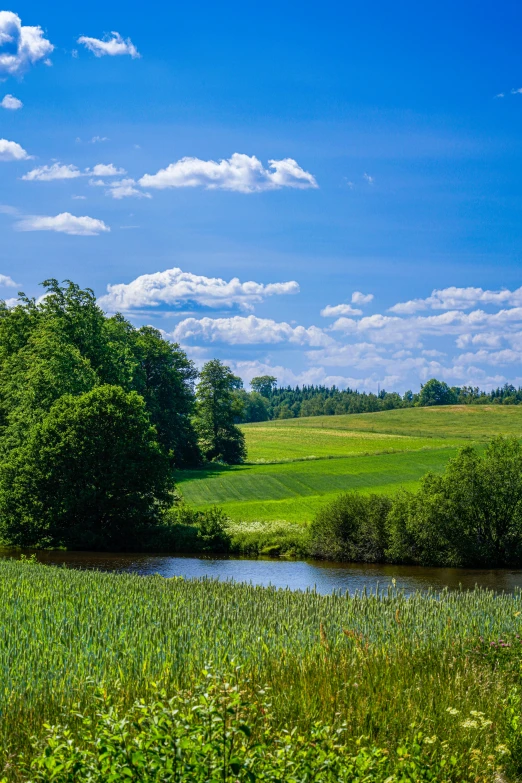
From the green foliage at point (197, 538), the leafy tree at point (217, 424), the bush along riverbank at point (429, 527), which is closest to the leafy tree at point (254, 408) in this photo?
the leafy tree at point (217, 424)

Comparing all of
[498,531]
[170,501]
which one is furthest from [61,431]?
[498,531]

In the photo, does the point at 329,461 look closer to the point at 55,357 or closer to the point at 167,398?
the point at 167,398

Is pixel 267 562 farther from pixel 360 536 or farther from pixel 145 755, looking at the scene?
pixel 145 755

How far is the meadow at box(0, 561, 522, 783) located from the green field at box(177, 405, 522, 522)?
36655mm

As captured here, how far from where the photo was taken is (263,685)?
9.58 m

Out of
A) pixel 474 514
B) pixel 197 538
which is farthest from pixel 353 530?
pixel 197 538

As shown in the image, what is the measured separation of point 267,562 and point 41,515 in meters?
13.2

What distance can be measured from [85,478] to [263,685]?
Answer: 1458 inches

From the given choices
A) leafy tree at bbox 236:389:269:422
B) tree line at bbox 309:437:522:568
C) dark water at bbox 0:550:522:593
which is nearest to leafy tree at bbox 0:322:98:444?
dark water at bbox 0:550:522:593

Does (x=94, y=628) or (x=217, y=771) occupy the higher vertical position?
(x=217, y=771)

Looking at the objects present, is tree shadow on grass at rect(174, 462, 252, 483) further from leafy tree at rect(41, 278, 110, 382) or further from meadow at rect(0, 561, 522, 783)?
meadow at rect(0, 561, 522, 783)

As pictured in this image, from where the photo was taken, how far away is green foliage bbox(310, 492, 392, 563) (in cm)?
4266

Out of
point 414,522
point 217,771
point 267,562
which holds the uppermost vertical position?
point 217,771

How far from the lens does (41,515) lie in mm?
44531
